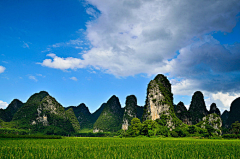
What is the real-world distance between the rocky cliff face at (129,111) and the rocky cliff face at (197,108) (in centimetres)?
3623

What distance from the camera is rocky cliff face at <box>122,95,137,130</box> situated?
102688 millimetres

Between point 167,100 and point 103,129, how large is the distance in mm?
57286

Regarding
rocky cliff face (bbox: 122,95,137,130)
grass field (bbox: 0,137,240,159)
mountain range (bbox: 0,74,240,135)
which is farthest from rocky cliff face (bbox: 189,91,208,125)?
grass field (bbox: 0,137,240,159)

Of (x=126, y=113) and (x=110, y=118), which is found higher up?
(x=126, y=113)

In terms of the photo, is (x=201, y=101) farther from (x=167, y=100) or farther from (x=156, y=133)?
(x=156, y=133)

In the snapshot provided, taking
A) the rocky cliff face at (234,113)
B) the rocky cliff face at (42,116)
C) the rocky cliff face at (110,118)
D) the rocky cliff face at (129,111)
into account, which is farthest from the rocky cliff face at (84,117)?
the rocky cliff face at (234,113)

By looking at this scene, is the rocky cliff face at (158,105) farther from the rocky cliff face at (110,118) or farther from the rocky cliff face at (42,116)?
the rocky cliff face at (42,116)

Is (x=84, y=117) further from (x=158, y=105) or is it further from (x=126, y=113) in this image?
(x=158, y=105)

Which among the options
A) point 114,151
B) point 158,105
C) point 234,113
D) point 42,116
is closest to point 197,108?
point 234,113

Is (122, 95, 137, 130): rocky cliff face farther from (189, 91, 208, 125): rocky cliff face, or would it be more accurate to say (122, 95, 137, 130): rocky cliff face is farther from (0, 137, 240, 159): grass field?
(0, 137, 240, 159): grass field

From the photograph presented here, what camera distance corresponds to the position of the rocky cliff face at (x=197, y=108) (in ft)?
323

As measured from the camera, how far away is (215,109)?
11256cm

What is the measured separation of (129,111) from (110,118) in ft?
85.2

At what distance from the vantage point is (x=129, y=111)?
10675 centimetres
